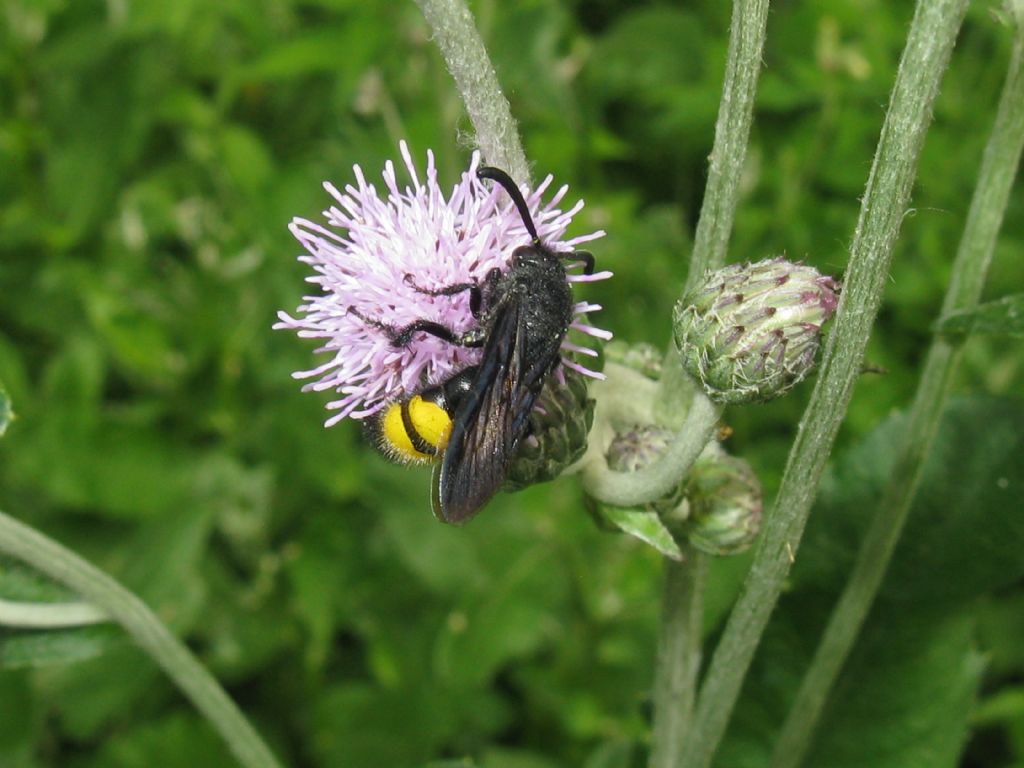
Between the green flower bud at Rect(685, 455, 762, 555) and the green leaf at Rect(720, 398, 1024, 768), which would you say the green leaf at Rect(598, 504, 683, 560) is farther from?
the green leaf at Rect(720, 398, 1024, 768)

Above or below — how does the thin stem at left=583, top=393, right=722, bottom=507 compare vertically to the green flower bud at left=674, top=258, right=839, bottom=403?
below

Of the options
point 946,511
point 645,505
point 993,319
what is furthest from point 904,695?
point 993,319

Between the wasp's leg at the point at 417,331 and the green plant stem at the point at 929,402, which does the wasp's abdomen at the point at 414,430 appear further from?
the green plant stem at the point at 929,402

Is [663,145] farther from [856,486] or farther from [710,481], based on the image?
[710,481]

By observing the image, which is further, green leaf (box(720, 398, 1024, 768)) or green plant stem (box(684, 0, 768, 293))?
green leaf (box(720, 398, 1024, 768))

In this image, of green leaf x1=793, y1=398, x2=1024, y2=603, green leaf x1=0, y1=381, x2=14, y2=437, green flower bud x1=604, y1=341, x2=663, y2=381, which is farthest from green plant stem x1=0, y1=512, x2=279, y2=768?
green leaf x1=793, y1=398, x2=1024, y2=603

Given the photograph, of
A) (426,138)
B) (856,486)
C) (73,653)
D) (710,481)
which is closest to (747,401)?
(710,481)
